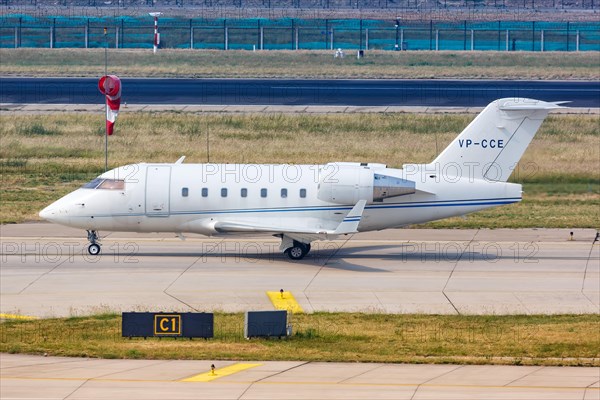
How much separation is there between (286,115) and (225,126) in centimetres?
506

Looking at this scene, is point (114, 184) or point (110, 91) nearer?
point (114, 184)

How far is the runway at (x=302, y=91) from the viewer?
77.2 metres

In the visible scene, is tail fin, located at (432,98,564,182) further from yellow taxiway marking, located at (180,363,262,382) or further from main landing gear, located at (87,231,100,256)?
yellow taxiway marking, located at (180,363,262,382)

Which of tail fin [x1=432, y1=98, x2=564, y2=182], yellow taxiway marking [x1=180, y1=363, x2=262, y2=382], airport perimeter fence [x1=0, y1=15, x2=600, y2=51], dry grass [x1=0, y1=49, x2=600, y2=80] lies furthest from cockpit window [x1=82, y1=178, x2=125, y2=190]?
airport perimeter fence [x1=0, y1=15, x2=600, y2=51]

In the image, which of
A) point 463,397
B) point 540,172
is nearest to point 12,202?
point 540,172

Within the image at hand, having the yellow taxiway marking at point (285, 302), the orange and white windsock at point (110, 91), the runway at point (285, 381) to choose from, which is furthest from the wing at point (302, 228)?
the orange and white windsock at point (110, 91)

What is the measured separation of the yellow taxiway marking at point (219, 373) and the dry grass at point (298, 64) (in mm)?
70614

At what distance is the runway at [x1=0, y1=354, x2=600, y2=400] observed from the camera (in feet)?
74.1

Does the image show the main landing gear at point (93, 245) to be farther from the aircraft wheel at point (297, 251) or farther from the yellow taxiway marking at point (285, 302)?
the yellow taxiway marking at point (285, 302)

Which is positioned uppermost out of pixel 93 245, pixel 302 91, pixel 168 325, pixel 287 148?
pixel 302 91

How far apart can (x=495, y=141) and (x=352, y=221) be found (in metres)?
5.96

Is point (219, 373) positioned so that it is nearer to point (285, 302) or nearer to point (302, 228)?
point (285, 302)

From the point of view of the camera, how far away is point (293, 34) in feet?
405

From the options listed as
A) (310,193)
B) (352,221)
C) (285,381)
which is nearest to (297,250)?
(310,193)
